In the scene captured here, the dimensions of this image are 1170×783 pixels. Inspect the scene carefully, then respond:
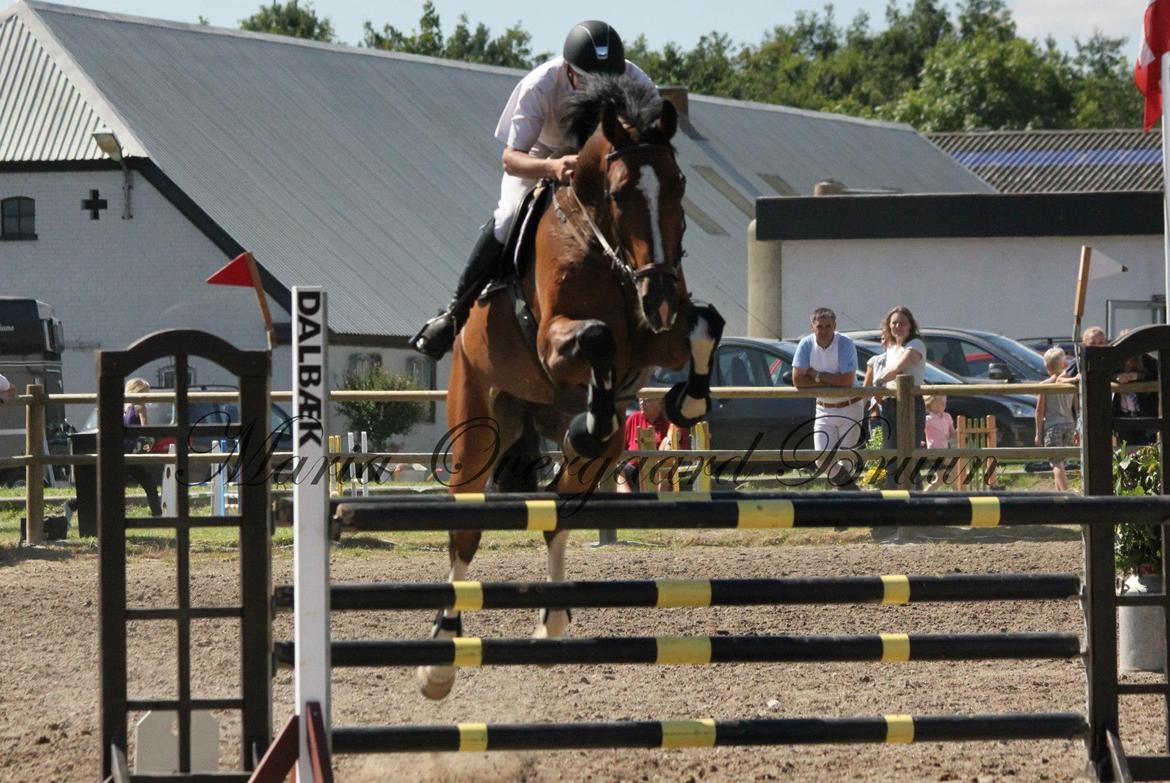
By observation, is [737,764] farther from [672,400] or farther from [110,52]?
[110,52]

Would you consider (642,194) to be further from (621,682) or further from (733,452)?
(733,452)

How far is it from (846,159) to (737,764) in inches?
1435

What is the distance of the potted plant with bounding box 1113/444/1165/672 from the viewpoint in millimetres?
6918

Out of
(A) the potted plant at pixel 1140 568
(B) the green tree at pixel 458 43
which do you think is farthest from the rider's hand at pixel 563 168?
(B) the green tree at pixel 458 43

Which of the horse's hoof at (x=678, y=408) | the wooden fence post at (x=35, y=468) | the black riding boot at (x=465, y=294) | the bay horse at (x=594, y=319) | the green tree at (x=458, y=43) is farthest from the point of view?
the green tree at (x=458, y=43)

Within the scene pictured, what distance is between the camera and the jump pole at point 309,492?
4.04 m

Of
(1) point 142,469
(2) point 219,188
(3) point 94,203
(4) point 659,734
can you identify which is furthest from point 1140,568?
(3) point 94,203

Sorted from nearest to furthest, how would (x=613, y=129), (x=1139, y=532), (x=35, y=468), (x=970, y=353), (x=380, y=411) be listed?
(x=613, y=129)
(x=1139, y=532)
(x=35, y=468)
(x=970, y=353)
(x=380, y=411)

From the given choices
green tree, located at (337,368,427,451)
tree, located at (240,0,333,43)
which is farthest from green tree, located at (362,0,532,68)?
green tree, located at (337,368,427,451)

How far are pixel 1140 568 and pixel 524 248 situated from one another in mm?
3146

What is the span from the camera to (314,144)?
2816 centimetres

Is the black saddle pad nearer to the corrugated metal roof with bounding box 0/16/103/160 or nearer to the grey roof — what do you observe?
the grey roof

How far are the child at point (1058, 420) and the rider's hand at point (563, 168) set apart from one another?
7.41 meters

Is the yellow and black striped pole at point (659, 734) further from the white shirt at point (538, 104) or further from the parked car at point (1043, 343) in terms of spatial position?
the parked car at point (1043, 343)
